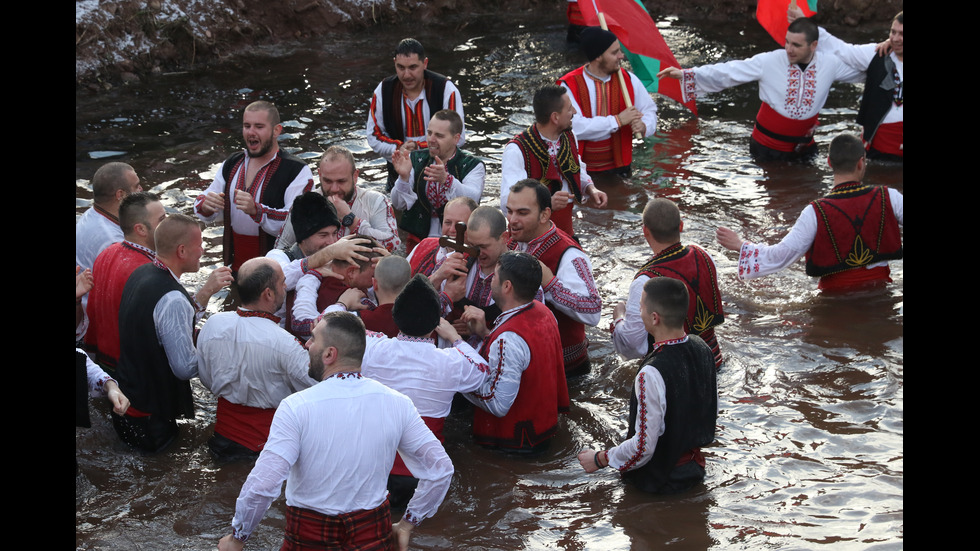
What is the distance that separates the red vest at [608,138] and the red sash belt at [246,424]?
16.2ft

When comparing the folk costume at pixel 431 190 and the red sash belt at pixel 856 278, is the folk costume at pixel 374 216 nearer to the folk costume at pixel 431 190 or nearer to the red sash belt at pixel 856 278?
the folk costume at pixel 431 190

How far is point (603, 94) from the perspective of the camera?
28.8 ft

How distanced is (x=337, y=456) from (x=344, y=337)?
48cm

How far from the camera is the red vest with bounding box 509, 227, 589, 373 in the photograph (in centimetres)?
565

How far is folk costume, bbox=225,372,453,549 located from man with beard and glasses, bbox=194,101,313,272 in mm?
3175

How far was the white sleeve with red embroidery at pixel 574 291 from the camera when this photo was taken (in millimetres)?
5473

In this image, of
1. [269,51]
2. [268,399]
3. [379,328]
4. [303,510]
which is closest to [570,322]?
[379,328]

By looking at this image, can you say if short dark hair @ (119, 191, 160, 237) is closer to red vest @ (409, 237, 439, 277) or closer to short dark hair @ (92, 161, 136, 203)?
short dark hair @ (92, 161, 136, 203)

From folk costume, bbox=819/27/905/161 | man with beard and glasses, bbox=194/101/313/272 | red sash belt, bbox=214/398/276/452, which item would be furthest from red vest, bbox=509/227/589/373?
folk costume, bbox=819/27/905/161

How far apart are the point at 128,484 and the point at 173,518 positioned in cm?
49

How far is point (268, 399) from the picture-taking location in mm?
4957

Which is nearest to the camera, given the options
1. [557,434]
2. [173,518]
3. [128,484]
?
[173,518]

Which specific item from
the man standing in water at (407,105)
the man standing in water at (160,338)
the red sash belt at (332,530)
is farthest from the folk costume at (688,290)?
the man standing in water at (407,105)

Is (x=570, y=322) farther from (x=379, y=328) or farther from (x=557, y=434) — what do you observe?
(x=379, y=328)
